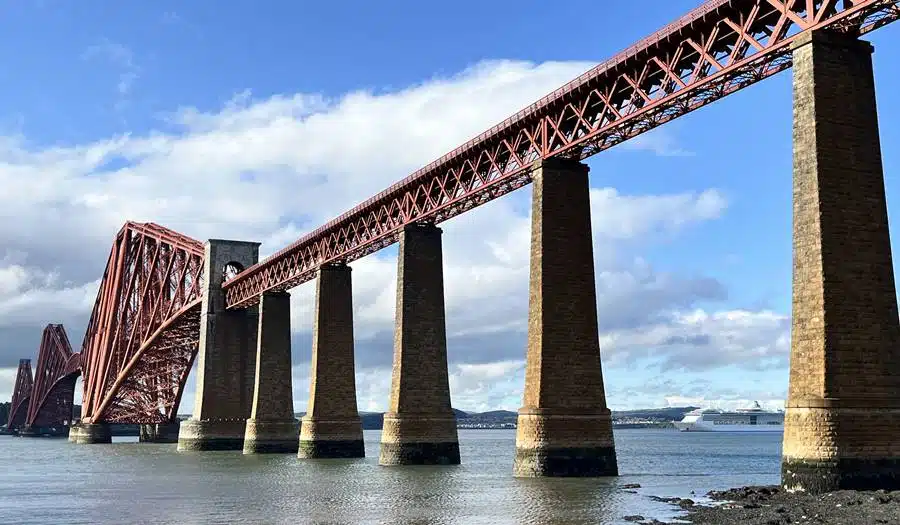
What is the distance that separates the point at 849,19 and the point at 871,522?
45.6 feet

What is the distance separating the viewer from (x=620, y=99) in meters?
41.2

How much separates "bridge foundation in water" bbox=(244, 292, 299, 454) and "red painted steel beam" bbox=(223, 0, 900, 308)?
1679cm

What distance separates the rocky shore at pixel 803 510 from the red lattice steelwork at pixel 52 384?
505 feet

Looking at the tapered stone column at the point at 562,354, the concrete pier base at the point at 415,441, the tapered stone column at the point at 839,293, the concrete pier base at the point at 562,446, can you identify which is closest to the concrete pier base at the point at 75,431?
the concrete pier base at the point at 415,441

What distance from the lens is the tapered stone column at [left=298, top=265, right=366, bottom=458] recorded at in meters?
64.1

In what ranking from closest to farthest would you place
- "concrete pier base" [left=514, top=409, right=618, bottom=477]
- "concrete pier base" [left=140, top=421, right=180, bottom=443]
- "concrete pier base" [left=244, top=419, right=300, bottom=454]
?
1. "concrete pier base" [left=514, top=409, right=618, bottom=477]
2. "concrete pier base" [left=244, top=419, right=300, bottom=454]
3. "concrete pier base" [left=140, top=421, right=180, bottom=443]

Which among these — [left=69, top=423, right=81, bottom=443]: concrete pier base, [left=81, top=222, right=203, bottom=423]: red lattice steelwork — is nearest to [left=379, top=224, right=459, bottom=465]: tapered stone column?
[left=81, top=222, right=203, bottom=423]: red lattice steelwork

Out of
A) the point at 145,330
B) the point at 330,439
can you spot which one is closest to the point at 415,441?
the point at 330,439

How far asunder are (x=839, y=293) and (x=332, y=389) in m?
40.2

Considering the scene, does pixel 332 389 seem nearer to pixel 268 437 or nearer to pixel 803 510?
pixel 268 437

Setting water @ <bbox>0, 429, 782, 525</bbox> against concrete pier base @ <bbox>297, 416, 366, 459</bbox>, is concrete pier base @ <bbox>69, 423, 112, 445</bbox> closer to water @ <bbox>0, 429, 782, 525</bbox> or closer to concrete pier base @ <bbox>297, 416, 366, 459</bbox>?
water @ <bbox>0, 429, 782, 525</bbox>

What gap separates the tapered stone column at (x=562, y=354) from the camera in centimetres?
4112

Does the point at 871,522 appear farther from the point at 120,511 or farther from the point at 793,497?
the point at 120,511

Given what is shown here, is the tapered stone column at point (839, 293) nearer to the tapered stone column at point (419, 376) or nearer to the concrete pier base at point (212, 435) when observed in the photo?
the tapered stone column at point (419, 376)
